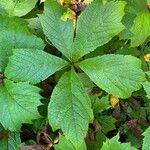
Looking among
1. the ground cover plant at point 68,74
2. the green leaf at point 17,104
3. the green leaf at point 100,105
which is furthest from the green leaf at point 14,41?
the green leaf at point 100,105

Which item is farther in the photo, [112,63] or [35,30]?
[35,30]

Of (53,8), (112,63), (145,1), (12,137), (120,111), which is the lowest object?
(120,111)

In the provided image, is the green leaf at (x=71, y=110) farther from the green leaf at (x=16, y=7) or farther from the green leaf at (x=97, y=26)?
the green leaf at (x=16, y=7)

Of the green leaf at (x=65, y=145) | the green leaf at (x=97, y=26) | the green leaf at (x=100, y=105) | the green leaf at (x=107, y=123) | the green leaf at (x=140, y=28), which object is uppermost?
the green leaf at (x=97, y=26)

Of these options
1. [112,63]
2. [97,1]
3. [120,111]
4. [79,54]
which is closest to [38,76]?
[79,54]

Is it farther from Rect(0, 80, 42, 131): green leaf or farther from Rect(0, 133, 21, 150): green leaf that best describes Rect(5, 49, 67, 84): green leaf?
Rect(0, 133, 21, 150): green leaf

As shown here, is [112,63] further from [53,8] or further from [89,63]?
[53,8]

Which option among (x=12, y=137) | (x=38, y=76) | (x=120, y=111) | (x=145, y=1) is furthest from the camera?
(x=120, y=111)
